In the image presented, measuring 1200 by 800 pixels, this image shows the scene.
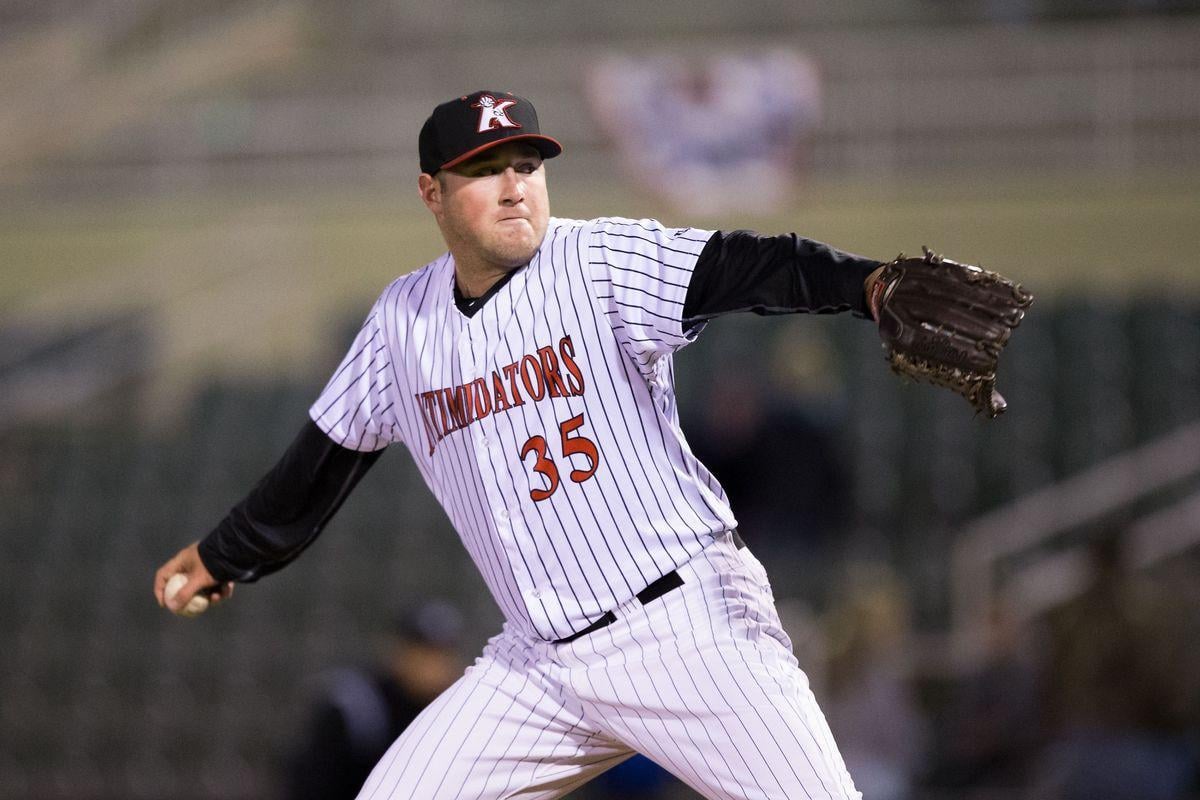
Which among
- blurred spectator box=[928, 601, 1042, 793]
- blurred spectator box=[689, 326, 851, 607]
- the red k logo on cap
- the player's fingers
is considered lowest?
blurred spectator box=[928, 601, 1042, 793]

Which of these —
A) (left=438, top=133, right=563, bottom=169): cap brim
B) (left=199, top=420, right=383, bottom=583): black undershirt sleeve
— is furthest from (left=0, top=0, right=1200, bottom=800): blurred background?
(left=438, top=133, right=563, bottom=169): cap brim

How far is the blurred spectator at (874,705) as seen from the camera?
6.18m

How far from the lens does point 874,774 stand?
243 inches

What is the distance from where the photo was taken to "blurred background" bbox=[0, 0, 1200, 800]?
673 centimetres

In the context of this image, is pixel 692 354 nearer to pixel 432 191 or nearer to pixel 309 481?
pixel 309 481

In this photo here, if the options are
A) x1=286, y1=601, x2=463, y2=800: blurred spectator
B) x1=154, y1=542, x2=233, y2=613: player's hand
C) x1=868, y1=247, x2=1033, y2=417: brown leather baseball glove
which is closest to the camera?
x1=868, y1=247, x2=1033, y2=417: brown leather baseball glove

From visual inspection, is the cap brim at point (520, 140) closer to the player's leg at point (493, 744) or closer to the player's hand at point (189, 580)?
the player's leg at point (493, 744)

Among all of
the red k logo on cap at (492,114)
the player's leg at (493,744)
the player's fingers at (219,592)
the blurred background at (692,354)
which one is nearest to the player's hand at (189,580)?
the player's fingers at (219,592)

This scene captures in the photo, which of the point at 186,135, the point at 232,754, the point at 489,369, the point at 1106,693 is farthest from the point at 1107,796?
the point at 186,135

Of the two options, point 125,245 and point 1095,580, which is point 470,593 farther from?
point 125,245

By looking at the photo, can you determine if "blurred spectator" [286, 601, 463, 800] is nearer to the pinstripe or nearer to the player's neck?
the pinstripe

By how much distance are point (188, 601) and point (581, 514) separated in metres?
1.04

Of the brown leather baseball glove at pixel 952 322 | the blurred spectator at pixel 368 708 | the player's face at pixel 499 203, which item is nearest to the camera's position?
the brown leather baseball glove at pixel 952 322

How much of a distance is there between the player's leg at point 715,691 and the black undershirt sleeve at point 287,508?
2.39 ft
